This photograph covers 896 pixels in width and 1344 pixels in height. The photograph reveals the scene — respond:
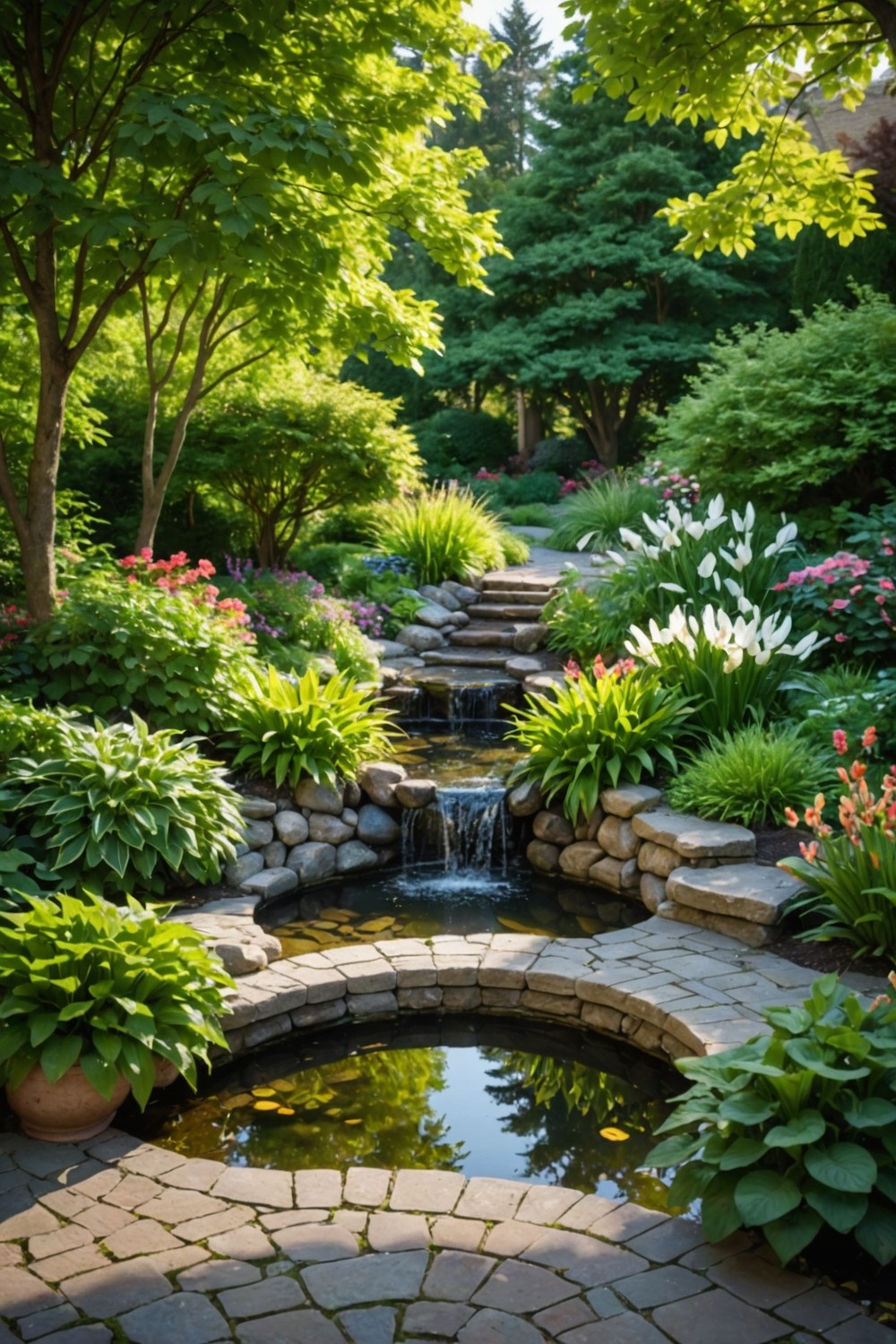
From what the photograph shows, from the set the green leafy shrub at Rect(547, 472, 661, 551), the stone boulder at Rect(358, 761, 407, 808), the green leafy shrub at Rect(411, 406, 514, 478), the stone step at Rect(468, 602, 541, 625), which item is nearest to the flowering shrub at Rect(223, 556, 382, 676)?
the stone step at Rect(468, 602, 541, 625)

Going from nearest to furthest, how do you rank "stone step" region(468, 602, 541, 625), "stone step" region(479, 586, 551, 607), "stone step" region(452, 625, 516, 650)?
"stone step" region(452, 625, 516, 650)
"stone step" region(468, 602, 541, 625)
"stone step" region(479, 586, 551, 607)

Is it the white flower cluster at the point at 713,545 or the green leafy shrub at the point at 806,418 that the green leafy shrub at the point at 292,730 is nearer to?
the white flower cluster at the point at 713,545

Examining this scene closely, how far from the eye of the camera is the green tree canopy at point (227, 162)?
507cm

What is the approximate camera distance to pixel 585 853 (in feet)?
22.4

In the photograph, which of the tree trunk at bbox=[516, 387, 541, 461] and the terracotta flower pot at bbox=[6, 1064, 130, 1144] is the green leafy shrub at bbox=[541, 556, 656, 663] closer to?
the terracotta flower pot at bbox=[6, 1064, 130, 1144]

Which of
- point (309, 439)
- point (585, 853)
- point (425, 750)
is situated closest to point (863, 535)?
point (585, 853)

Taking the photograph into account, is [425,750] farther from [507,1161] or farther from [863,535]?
[507,1161]

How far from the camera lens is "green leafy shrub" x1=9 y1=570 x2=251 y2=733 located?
6547mm

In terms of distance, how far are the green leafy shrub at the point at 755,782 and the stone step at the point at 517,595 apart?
5.02 meters

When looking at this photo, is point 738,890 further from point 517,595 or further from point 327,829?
point 517,595

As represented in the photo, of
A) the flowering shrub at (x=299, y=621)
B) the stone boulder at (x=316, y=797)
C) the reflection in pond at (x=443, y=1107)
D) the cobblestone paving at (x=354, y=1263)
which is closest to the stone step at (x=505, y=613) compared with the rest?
the flowering shrub at (x=299, y=621)

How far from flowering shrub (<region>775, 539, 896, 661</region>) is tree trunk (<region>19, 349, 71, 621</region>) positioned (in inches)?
188

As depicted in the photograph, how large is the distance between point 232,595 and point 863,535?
5141mm

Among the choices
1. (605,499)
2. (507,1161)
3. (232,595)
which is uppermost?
(605,499)
